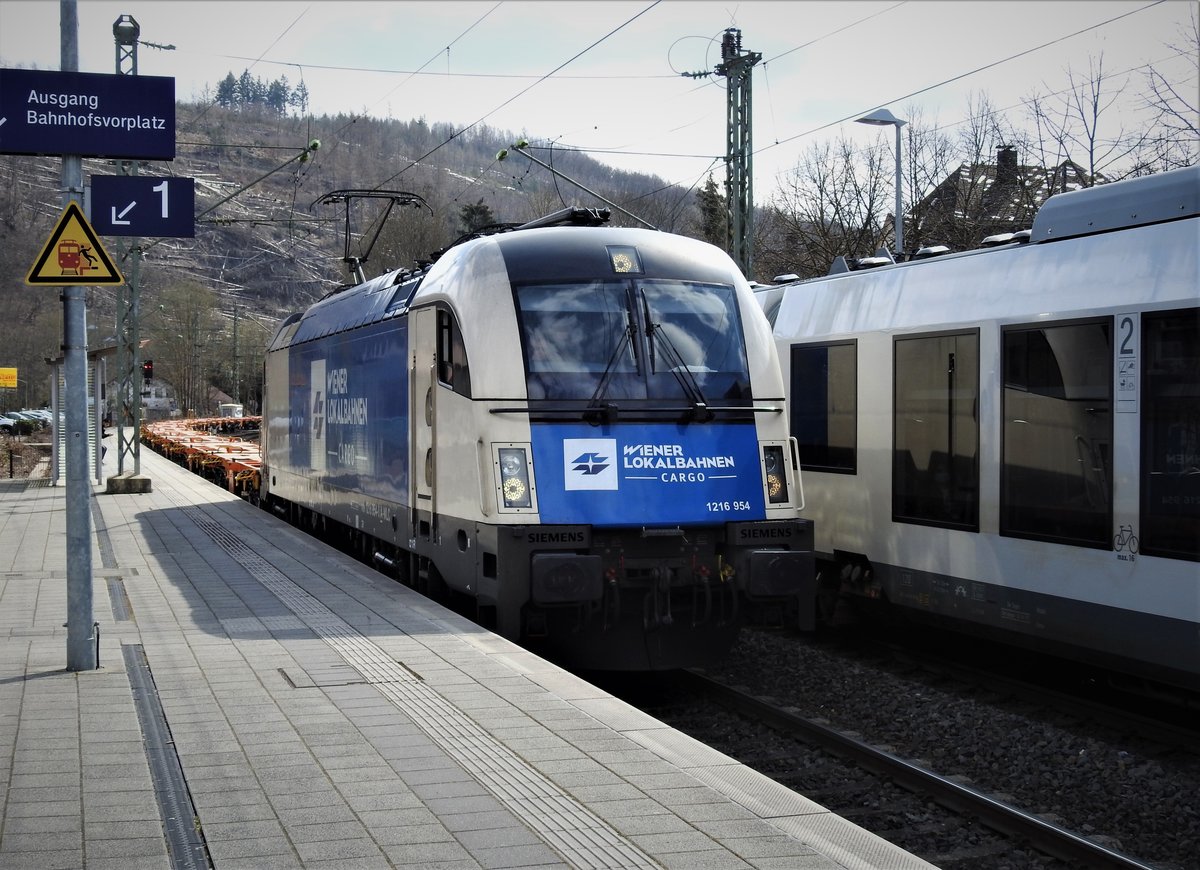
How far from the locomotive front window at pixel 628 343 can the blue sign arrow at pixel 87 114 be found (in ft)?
9.33

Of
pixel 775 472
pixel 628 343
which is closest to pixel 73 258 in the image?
pixel 628 343

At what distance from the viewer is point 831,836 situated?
16.0 ft

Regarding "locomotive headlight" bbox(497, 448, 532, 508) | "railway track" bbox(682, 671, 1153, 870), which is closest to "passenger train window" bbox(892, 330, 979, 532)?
"railway track" bbox(682, 671, 1153, 870)

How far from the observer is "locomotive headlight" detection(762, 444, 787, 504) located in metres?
9.66

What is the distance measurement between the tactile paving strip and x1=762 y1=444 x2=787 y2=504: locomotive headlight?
10.3 ft

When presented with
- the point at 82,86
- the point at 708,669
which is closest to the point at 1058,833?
the point at 708,669

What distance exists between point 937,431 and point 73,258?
6471 millimetres

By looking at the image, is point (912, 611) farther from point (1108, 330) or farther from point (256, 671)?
point (256, 671)

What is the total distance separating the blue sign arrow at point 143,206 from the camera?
316 inches

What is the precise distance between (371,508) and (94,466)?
2142 centimetres

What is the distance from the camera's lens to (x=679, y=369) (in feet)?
31.6

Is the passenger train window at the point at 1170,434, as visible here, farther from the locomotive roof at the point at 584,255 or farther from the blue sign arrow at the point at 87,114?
the blue sign arrow at the point at 87,114

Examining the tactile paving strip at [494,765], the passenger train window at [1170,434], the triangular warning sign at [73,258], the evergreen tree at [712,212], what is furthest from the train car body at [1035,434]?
the evergreen tree at [712,212]

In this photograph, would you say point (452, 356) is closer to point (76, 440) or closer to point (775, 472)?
point (775, 472)
